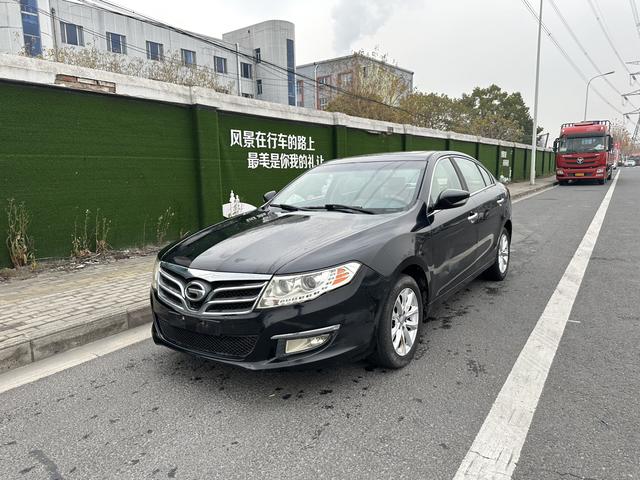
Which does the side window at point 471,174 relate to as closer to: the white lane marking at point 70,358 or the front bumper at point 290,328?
the front bumper at point 290,328

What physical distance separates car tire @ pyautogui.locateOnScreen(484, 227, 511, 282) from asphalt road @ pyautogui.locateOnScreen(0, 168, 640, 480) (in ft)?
4.55

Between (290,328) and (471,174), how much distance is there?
3335mm

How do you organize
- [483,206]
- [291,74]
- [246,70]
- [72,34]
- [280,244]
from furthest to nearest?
[246,70] < [291,74] < [72,34] < [483,206] < [280,244]

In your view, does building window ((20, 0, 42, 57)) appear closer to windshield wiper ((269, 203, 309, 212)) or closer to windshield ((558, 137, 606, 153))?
windshield ((558, 137, 606, 153))

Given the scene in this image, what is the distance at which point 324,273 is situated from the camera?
9.04 ft

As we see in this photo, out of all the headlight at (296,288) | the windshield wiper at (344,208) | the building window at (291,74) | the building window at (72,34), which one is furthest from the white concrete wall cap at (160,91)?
the building window at (291,74)

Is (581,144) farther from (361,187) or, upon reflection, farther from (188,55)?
(188,55)

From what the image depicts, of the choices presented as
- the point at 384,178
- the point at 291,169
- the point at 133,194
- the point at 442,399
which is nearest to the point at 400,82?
the point at 291,169

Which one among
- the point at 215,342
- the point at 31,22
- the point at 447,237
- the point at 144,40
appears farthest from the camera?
the point at 144,40

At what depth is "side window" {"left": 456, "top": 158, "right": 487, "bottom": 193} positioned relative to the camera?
4891 mm

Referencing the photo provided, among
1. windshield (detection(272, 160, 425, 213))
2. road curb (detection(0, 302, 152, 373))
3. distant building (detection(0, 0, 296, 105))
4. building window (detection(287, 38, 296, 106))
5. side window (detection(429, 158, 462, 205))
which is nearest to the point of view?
road curb (detection(0, 302, 152, 373))

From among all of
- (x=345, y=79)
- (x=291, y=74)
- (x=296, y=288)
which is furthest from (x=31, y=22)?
(x=296, y=288)

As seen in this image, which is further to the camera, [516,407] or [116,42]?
[116,42]

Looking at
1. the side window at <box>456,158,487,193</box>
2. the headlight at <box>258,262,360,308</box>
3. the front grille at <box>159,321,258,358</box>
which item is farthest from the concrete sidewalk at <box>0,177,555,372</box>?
the side window at <box>456,158,487,193</box>
